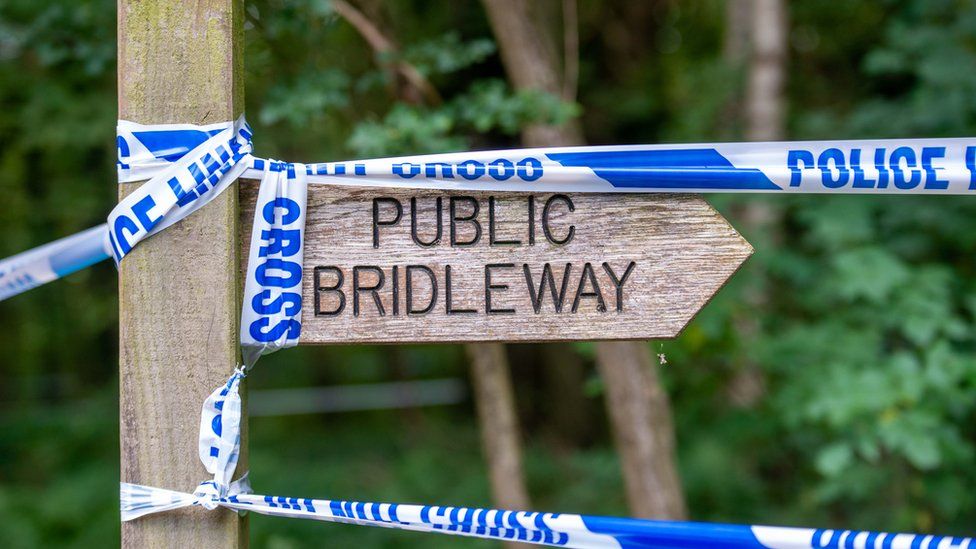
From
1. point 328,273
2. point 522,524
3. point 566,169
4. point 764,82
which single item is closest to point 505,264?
point 566,169

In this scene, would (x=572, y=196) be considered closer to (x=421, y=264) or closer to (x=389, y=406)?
(x=421, y=264)

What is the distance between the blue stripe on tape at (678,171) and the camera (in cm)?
133

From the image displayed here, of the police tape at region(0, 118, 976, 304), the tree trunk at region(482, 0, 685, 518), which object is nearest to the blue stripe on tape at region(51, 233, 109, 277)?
the police tape at region(0, 118, 976, 304)

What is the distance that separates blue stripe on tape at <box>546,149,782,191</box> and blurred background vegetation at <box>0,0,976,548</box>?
133 cm

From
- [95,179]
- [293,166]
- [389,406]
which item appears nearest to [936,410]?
[293,166]

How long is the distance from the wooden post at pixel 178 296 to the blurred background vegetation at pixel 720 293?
1.17 metres

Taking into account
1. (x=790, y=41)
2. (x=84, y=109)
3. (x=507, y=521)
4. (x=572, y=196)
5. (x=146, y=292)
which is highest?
(x=790, y=41)

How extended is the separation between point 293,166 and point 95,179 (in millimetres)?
4627

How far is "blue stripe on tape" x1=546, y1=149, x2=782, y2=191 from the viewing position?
133 cm

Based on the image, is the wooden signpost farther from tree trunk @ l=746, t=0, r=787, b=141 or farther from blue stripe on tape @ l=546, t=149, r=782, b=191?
tree trunk @ l=746, t=0, r=787, b=141

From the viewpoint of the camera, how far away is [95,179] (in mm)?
5363

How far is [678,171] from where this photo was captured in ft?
4.37

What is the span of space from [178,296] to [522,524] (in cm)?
74

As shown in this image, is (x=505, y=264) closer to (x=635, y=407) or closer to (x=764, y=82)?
(x=635, y=407)
